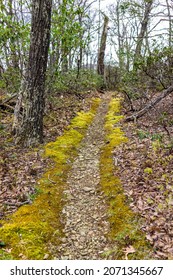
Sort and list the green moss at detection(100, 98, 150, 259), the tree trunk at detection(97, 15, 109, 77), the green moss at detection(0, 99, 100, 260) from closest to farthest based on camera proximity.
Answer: the green moss at detection(100, 98, 150, 259)
the green moss at detection(0, 99, 100, 260)
the tree trunk at detection(97, 15, 109, 77)

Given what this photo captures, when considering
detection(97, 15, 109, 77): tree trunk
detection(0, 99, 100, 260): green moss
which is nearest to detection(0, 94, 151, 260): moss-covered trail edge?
detection(0, 99, 100, 260): green moss

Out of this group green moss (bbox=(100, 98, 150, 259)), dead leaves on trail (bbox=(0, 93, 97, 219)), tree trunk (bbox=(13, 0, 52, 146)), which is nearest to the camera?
green moss (bbox=(100, 98, 150, 259))

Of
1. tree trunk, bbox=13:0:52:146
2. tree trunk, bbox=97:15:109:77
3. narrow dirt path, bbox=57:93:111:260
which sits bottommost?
narrow dirt path, bbox=57:93:111:260

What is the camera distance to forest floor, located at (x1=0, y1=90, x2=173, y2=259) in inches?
A: 166

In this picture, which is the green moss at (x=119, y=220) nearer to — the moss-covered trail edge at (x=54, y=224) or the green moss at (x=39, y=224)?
the moss-covered trail edge at (x=54, y=224)

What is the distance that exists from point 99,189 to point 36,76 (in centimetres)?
403

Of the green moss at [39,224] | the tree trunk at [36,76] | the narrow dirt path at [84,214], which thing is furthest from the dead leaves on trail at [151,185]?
the tree trunk at [36,76]

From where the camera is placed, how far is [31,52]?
7.82 m

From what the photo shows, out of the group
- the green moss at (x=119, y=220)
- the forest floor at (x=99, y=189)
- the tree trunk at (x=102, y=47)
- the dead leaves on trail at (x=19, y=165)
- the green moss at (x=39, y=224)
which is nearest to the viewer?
the green moss at (x=119, y=220)

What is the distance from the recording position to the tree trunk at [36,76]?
7691 mm

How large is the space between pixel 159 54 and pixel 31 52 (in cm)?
565

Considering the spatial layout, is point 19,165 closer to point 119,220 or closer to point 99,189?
point 99,189

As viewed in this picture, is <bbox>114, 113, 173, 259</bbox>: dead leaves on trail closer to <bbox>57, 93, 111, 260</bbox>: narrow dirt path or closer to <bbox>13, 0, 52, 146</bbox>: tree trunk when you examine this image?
<bbox>57, 93, 111, 260</bbox>: narrow dirt path

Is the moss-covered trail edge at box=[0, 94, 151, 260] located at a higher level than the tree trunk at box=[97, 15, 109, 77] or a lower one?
lower
